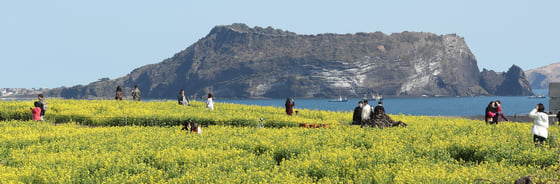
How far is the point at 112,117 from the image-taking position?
32.5 meters

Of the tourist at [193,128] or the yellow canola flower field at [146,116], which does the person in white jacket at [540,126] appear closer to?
the tourist at [193,128]

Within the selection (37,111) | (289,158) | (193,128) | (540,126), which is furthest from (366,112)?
(37,111)

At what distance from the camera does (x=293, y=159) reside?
15.6 meters

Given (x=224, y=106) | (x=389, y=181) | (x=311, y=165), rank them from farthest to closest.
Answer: (x=224, y=106) < (x=311, y=165) < (x=389, y=181)

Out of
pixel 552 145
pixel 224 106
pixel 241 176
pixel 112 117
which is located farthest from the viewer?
pixel 224 106

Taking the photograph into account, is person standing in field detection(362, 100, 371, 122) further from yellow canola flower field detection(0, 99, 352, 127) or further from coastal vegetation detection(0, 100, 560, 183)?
yellow canola flower field detection(0, 99, 352, 127)

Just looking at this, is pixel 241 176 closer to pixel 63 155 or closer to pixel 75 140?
pixel 63 155

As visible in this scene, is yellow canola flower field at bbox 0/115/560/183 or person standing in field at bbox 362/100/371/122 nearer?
yellow canola flower field at bbox 0/115/560/183

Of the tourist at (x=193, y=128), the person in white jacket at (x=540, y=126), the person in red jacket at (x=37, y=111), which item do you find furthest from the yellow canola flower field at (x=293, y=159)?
the person in red jacket at (x=37, y=111)

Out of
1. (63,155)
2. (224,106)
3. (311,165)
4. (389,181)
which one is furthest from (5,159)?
(224,106)

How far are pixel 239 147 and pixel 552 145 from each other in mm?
10468

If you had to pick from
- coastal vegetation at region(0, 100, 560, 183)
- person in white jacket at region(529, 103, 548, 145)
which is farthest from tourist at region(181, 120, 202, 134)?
person in white jacket at region(529, 103, 548, 145)

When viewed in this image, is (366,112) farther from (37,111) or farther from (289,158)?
(37,111)

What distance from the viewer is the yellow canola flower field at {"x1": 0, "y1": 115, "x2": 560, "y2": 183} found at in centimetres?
1244
